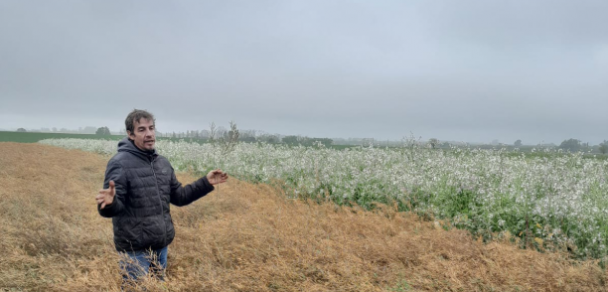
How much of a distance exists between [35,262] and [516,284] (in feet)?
18.3

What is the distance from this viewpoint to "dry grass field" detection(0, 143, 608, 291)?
11.6ft

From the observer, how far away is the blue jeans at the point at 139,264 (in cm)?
314

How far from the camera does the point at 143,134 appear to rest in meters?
3.20

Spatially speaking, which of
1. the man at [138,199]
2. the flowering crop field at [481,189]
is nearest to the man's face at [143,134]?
the man at [138,199]

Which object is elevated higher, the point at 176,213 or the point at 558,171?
the point at 558,171

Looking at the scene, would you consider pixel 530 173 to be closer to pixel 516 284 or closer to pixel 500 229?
pixel 500 229

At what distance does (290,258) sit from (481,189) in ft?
14.9

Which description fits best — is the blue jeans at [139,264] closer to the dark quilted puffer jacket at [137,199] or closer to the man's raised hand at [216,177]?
the dark quilted puffer jacket at [137,199]

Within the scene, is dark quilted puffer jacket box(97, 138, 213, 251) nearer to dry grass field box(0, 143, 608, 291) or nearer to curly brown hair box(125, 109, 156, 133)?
curly brown hair box(125, 109, 156, 133)

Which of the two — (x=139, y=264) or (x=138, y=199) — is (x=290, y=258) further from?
(x=138, y=199)

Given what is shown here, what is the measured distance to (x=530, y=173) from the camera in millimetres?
8141

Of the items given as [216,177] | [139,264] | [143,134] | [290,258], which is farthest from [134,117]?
[290,258]

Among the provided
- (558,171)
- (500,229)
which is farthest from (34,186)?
(558,171)

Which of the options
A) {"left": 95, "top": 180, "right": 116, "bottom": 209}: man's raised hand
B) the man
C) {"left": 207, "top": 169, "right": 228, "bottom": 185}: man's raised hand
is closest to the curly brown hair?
the man
